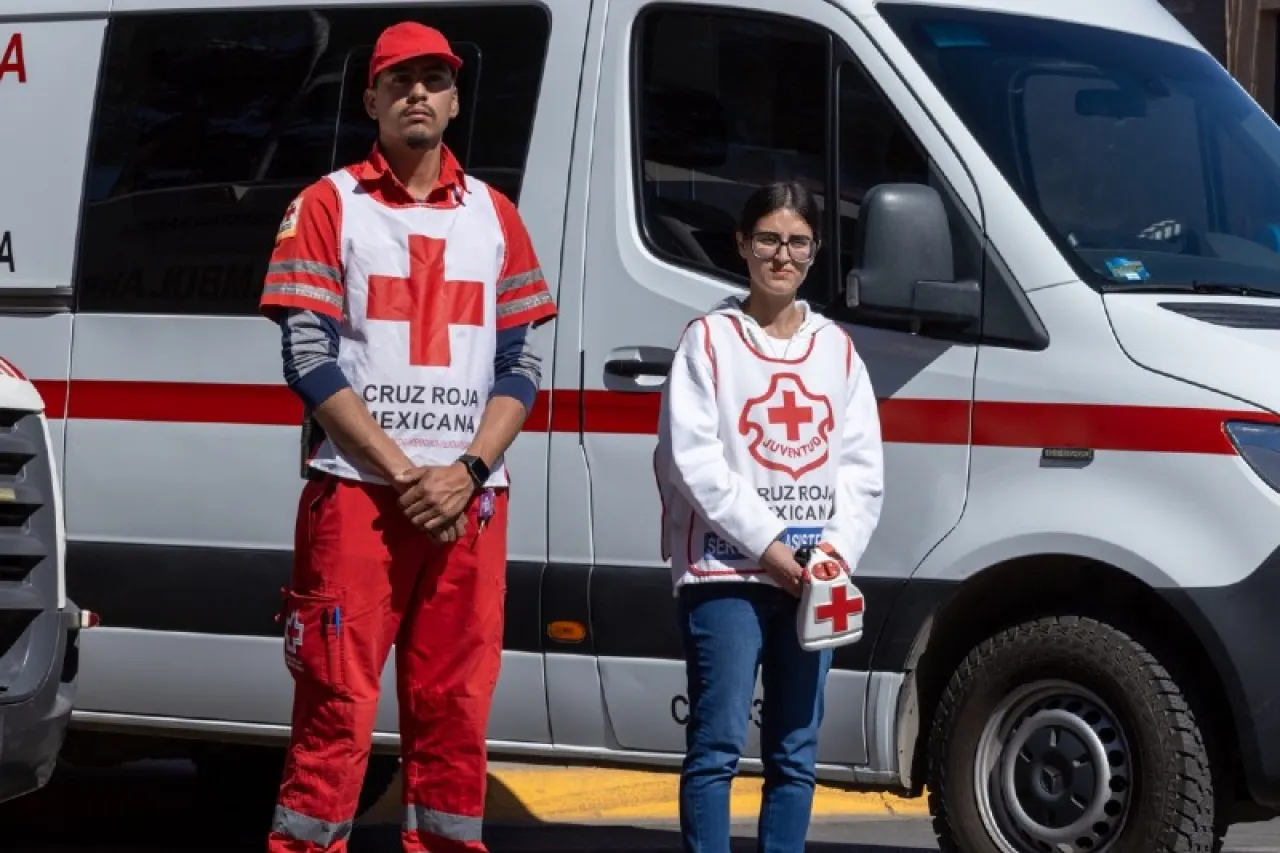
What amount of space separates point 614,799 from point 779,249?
3.82 meters

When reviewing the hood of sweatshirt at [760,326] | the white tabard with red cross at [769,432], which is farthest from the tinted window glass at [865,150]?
the white tabard with red cross at [769,432]

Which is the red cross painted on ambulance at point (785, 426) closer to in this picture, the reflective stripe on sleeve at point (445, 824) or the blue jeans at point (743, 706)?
the blue jeans at point (743, 706)

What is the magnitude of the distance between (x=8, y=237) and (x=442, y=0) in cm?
139

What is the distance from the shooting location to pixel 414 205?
530 cm

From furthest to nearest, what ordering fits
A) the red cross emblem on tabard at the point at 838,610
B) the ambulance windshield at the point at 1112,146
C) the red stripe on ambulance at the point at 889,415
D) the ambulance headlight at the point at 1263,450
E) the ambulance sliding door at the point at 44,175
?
the ambulance sliding door at the point at 44,175 < the ambulance windshield at the point at 1112,146 < the red stripe on ambulance at the point at 889,415 < the ambulance headlight at the point at 1263,450 < the red cross emblem on tabard at the point at 838,610

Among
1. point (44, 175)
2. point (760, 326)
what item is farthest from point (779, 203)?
point (44, 175)

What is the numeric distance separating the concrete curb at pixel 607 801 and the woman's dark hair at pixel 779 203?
3.61 metres

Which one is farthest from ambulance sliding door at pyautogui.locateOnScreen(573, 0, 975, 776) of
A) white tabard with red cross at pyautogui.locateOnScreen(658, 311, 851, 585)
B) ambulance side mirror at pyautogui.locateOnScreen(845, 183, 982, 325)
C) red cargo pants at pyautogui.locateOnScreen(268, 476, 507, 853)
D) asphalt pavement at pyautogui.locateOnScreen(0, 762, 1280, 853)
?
asphalt pavement at pyautogui.locateOnScreen(0, 762, 1280, 853)

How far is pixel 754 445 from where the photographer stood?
5273 millimetres

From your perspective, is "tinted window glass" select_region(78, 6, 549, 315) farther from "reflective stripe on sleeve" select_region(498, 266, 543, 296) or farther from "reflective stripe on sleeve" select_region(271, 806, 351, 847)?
"reflective stripe on sleeve" select_region(271, 806, 351, 847)

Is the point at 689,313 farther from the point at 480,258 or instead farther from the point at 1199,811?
the point at 1199,811

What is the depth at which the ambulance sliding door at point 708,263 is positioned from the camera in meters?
6.13

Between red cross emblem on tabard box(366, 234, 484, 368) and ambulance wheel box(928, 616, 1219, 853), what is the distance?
1.59 metres

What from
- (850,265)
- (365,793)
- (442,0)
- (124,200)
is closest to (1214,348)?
(850,265)
